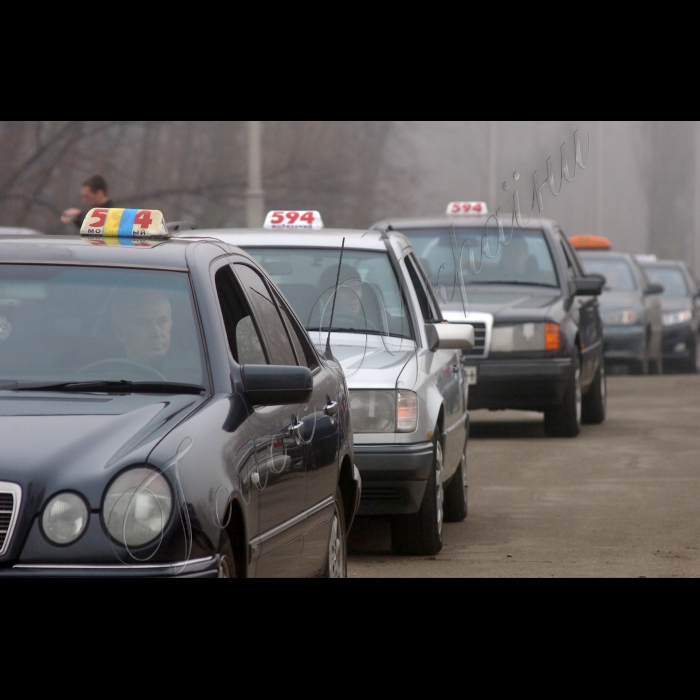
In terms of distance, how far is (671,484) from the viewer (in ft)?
35.2

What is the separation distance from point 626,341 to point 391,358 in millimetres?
13854

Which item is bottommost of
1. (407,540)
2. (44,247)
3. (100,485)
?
(407,540)

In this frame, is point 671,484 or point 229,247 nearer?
point 229,247

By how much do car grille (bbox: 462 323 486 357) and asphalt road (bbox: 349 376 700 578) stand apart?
0.80 m

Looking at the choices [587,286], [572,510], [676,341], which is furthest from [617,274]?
[572,510]

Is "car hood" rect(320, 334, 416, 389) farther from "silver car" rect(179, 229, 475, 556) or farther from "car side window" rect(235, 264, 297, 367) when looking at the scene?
"car side window" rect(235, 264, 297, 367)

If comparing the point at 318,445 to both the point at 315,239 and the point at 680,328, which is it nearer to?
the point at 315,239

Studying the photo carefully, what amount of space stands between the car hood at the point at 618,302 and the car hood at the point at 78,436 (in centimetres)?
1699

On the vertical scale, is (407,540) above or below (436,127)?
below

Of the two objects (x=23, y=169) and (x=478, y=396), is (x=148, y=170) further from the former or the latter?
(x=478, y=396)

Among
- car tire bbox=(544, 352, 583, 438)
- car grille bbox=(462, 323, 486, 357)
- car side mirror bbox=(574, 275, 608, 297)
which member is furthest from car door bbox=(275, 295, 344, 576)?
car side mirror bbox=(574, 275, 608, 297)
